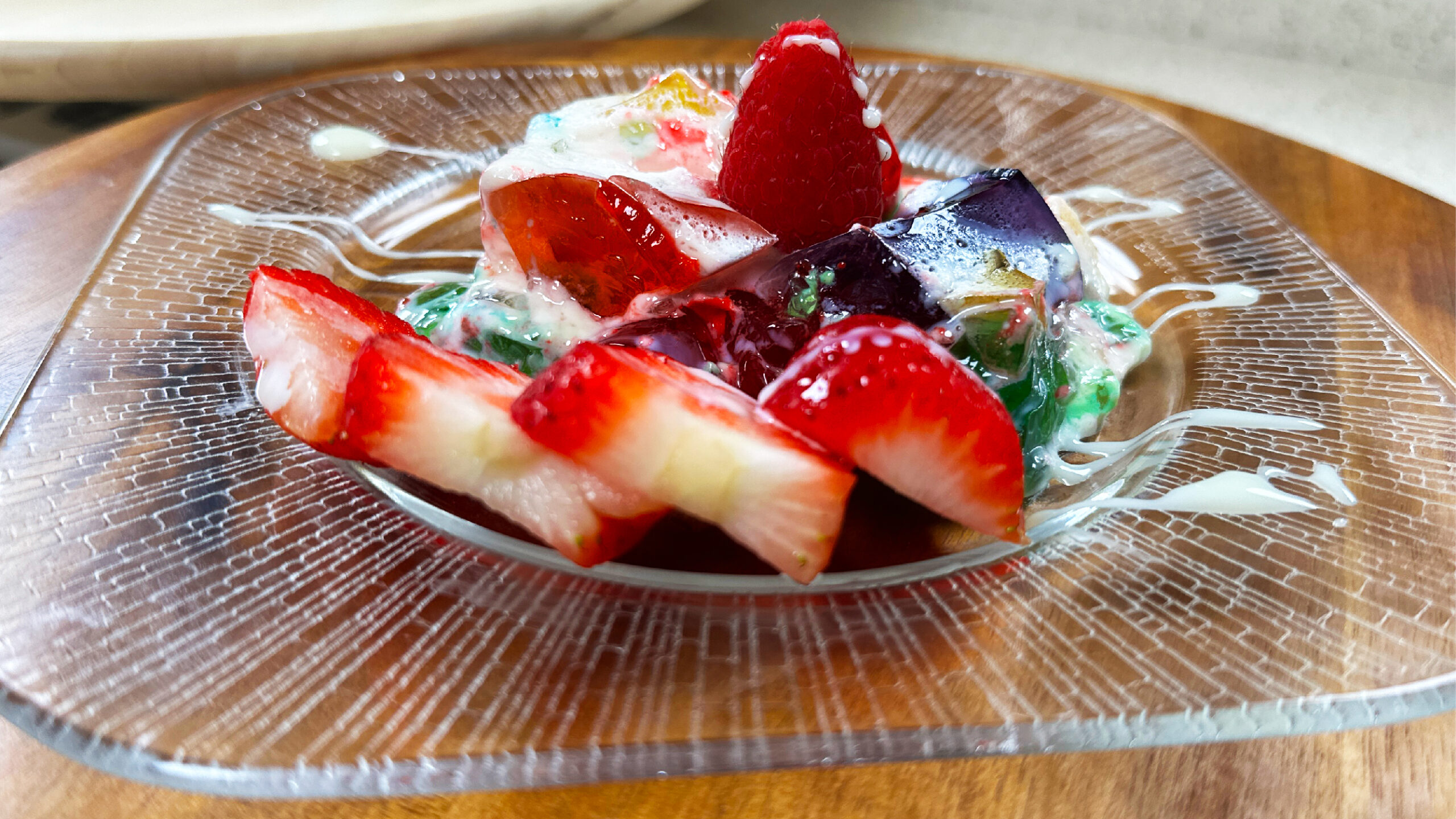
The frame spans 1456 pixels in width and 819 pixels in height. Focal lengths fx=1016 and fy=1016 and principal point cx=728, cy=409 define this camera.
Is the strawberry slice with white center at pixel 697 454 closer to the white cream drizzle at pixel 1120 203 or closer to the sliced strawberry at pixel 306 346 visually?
the sliced strawberry at pixel 306 346

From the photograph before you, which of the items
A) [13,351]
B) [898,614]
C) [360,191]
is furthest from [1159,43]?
[13,351]

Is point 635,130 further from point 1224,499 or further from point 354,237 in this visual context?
point 1224,499

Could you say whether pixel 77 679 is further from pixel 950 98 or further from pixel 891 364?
pixel 950 98

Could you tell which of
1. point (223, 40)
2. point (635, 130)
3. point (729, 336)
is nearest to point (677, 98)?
point (635, 130)

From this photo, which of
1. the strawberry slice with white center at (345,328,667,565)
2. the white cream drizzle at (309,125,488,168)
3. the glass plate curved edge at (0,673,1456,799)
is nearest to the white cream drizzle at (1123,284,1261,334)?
the glass plate curved edge at (0,673,1456,799)

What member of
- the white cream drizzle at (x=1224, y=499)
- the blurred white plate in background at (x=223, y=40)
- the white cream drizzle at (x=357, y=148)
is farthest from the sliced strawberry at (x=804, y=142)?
the blurred white plate in background at (x=223, y=40)
